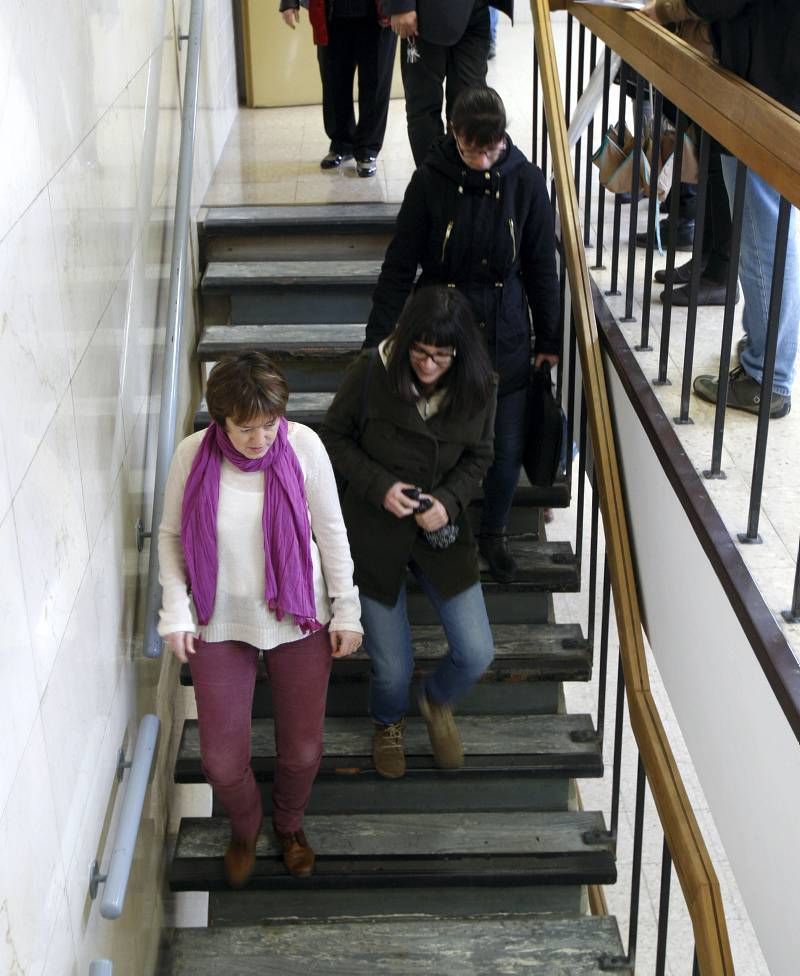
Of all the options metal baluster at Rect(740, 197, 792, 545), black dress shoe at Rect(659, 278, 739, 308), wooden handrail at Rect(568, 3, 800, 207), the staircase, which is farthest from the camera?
black dress shoe at Rect(659, 278, 739, 308)

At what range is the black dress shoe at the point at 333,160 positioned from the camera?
207 inches

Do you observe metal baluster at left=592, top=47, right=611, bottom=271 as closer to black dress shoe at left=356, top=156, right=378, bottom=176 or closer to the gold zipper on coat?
the gold zipper on coat

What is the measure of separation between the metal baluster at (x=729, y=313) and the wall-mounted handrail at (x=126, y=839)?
4.93ft

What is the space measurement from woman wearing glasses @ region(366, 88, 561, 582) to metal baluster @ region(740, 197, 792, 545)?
0.96 meters

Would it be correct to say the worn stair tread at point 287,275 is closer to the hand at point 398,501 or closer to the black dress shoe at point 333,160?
the black dress shoe at point 333,160

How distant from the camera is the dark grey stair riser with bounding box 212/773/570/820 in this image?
360 cm

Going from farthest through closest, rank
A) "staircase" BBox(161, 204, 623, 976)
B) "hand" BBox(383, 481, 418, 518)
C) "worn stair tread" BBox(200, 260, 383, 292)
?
"worn stair tread" BBox(200, 260, 383, 292) → "staircase" BBox(161, 204, 623, 976) → "hand" BBox(383, 481, 418, 518)

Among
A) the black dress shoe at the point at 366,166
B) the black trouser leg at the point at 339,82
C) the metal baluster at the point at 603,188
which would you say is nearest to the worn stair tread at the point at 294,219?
the black dress shoe at the point at 366,166

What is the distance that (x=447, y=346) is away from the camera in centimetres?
288

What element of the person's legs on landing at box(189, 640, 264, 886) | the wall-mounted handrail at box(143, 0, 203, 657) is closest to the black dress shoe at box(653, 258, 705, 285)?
the wall-mounted handrail at box(143, 0, 203, 657)

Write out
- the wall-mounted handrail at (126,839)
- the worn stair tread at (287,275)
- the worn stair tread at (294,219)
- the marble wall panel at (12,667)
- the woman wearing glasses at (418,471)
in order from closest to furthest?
the marble wall panel at (12,667), the wall-mounted handrail at (126,839), the woman wearing glasses at (418,471), the worn stair tread at (287,275), the worn stair tread at (294,219)

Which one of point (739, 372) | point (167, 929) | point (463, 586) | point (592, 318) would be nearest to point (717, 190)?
point (592, 318)

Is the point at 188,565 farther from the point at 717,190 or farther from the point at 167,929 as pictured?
the point at 717,190

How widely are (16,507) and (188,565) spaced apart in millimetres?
771
